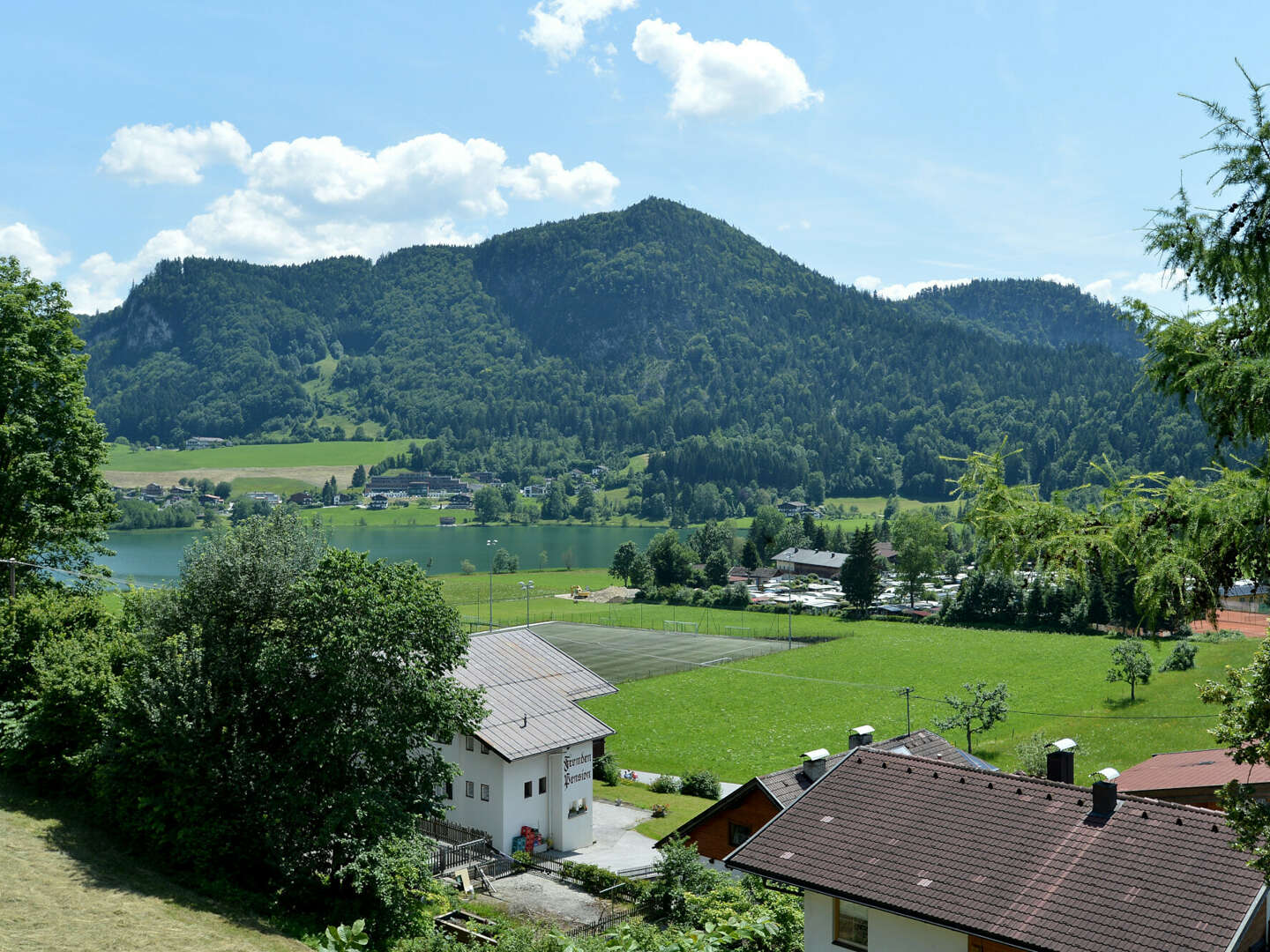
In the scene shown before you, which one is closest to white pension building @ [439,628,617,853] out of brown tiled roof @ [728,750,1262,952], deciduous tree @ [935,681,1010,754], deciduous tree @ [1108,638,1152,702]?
brown tiled roof @ [728,750,1262,952]

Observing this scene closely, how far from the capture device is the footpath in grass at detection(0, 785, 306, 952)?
1542 cm

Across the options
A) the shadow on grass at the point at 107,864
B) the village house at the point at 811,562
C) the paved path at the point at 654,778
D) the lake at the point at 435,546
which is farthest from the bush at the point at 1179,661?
the lake at the point at 435,546

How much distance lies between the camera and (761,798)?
24.2 meters

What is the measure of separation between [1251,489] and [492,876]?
24.0m

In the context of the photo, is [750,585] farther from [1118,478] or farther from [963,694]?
[1118,478]

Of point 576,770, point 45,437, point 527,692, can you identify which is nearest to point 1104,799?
point 576,770

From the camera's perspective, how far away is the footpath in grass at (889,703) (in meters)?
43.7

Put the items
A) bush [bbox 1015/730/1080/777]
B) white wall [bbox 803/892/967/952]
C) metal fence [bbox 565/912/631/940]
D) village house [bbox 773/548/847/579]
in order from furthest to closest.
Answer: village house [bbox 773/548/847/579] < bush [bbox 1015/730/1080/777] < metal fence [bbox 565/912/631/940] < white wall [bbox 803/892/967/952]

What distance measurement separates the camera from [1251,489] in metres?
7.67

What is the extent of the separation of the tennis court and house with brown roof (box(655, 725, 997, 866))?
122ft

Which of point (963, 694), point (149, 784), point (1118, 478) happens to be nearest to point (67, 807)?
point (149, 784)

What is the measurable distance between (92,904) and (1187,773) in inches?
1100

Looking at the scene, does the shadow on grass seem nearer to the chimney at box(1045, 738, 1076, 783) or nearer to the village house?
the chimney at box(1045, 738, 1076, 783)

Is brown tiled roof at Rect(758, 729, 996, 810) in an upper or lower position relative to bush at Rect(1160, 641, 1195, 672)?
upper
